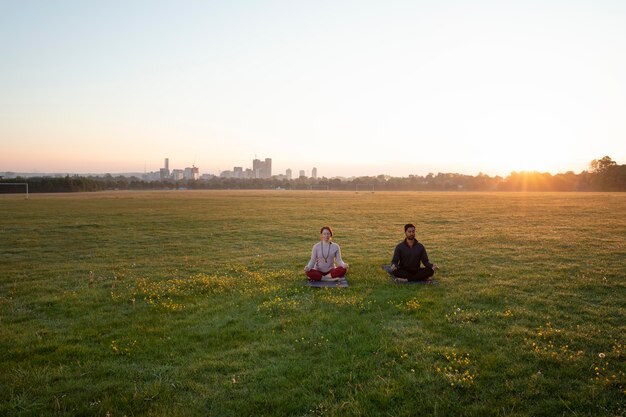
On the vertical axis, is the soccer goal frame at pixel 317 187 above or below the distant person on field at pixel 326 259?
above

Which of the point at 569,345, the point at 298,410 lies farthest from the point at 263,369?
the point at 569,345

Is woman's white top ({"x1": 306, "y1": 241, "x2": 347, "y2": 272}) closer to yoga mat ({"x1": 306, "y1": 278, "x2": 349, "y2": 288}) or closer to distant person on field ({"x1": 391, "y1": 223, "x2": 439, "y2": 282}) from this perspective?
yoga mat ({"x1": 306, "y1": 278, "x2": 349, "y2": 288})

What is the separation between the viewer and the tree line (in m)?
116

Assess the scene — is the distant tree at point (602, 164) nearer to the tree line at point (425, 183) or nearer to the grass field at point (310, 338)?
the tree line at point (425, 183)

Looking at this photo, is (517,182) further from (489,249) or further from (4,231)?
(4,231)

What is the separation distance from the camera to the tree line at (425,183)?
380 feet

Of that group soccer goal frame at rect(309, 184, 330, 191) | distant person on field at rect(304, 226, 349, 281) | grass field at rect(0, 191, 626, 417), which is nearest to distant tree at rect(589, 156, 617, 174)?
soccer goal frame at rect(309, 184, 330, 191)

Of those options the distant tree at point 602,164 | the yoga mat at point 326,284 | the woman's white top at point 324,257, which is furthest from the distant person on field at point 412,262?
the distant tree at point 602,164

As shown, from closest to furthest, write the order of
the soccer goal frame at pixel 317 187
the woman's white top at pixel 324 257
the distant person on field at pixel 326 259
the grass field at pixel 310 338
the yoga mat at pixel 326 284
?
the grass field at pixel 310 338
the yoga mat at pixel 326 284
the distant person on field at pixel 326 259
the woman's white top at pixel 324 257
the soccer goal frame at pixel 317 187

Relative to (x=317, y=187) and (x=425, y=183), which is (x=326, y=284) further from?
(x=317, y=187)

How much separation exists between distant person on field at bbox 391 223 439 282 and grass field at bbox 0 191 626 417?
63cm

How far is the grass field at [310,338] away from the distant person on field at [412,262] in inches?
24.8

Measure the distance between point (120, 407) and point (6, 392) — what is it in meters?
2.21

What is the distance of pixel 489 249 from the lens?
20031 mm
